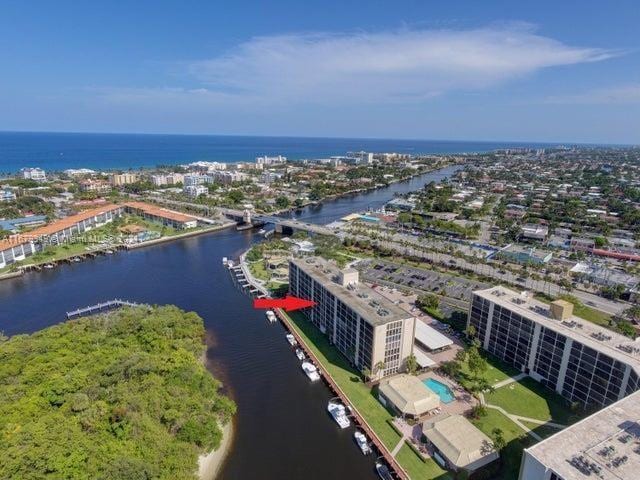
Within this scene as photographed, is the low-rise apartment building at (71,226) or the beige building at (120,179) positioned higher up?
the beige building at (120,179)

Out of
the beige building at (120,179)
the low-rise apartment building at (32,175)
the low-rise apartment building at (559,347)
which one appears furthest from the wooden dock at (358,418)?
the low-rise apartment building at (32,175)

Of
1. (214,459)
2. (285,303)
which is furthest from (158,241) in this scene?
(214,459)

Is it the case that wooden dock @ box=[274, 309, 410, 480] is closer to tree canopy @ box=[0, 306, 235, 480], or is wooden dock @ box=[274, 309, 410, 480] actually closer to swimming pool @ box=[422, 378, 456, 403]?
swimming pool @ box=[422, 378, 456, 403]

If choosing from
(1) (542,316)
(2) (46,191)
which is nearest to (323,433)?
(1) (542,316)

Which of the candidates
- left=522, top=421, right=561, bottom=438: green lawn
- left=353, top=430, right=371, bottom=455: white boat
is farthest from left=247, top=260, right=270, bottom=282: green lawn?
left=522, top=421, right=561, bottom=438: green lawn

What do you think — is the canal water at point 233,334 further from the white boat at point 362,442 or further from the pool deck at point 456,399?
the pool deck at point 456,399

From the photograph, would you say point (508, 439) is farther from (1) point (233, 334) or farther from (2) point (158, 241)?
(2) point (158, 241)
